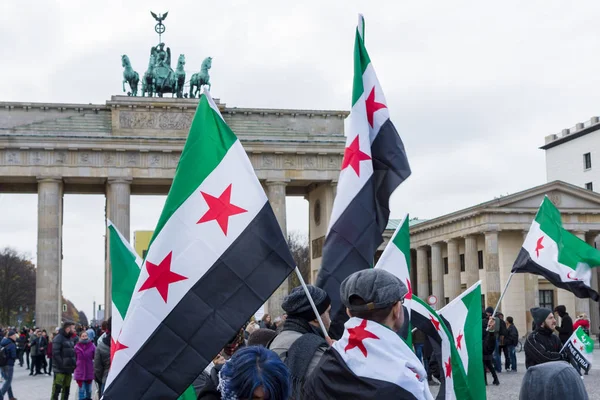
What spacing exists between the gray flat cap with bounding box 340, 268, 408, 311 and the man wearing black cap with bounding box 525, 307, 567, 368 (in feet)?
17.3

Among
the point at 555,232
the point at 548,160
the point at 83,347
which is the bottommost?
the point at 83,347

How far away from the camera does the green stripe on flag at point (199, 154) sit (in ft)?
17.0

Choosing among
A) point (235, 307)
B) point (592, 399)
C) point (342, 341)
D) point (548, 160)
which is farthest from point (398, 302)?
point (548, 160)

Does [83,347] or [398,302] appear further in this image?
[83,347]

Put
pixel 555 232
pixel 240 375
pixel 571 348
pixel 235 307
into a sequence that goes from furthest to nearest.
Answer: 1. pixel 555 232
2. pixel 571 348
3. pixel 235 307
4. pixel 240 375

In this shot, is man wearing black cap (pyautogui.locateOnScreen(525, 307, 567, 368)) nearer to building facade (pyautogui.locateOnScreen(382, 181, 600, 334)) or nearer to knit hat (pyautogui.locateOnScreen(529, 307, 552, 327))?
knit hat (pyautogui.locateOnScreen(529, 307, 552, 327))

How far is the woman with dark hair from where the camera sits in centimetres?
319

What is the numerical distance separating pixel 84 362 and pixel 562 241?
7930mm

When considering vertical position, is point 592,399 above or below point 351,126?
below

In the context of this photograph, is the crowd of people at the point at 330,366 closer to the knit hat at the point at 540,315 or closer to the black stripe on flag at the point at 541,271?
the knit hat at the point at 540,315

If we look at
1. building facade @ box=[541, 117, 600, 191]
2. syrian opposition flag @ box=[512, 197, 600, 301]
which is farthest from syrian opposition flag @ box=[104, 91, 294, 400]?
building facade @ box=[541, 117, 600, 191]

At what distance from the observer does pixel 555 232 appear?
12.3 metres

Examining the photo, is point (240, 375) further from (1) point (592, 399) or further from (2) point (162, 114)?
(2) point (162, 114)

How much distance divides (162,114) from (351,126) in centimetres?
4465
